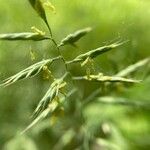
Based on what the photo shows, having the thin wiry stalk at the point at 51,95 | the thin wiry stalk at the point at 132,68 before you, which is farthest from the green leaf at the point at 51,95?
the thin wiry stalk at the point at 132,68

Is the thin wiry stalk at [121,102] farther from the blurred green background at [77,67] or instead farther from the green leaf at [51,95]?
the green leaf at [51,95]

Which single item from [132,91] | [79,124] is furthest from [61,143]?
[132,91]

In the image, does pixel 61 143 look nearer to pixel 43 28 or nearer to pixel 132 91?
pixel 132 91

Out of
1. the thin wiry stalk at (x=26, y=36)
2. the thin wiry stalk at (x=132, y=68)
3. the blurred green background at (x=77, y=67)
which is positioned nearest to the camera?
the thin wiry stalk at (x=26, y=36)

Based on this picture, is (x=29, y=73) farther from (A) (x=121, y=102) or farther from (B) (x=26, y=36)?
(A) (x=121, y=102)

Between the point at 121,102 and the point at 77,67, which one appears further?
A: the point at 121,102

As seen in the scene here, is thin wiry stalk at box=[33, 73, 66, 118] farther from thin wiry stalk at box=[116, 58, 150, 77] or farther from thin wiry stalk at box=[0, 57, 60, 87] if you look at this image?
thin wiry stalk at box=[116, 58, 150, 77]

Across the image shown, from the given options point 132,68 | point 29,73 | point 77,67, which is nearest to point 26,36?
point 29,73

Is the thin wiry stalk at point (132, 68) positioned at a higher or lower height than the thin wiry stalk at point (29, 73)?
lower
